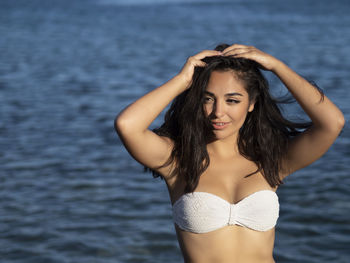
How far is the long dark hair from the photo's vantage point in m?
3.49

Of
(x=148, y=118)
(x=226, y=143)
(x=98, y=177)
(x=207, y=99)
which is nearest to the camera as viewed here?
(x=148, y=118)

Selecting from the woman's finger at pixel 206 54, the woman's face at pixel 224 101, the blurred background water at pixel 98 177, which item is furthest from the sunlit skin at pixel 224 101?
the blurred background water at pixel 98 177

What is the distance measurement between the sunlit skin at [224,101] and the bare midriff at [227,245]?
1.93 feet

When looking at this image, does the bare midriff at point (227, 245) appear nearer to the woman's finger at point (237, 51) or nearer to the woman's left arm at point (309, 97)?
the woman's left arm at point (309, 97)

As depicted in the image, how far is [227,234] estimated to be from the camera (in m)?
3.55

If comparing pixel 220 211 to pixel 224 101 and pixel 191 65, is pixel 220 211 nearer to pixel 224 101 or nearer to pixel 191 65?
pixel 224 101

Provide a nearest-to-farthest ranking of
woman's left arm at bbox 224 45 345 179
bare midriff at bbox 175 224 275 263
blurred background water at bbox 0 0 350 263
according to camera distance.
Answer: woman's left arm at bbox 224 45 345 179 < bare midriff at bbox 175 224 275 263 < blurred background water at bbox 0 0 350 263

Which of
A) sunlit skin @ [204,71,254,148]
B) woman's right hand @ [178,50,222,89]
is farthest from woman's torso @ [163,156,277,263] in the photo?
woman's right hand @ [178,50,222,89]

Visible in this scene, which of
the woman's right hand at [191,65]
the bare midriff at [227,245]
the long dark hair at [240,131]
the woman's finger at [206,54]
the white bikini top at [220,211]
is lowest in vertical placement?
the bare midriff at [227,245]

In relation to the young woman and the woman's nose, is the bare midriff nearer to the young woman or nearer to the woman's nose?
the young woman

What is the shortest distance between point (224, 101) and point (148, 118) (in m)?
0.45

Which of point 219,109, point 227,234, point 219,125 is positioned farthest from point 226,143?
point 227,234

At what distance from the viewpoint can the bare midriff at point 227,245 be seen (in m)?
3.54

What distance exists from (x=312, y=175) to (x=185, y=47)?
1595 cm
